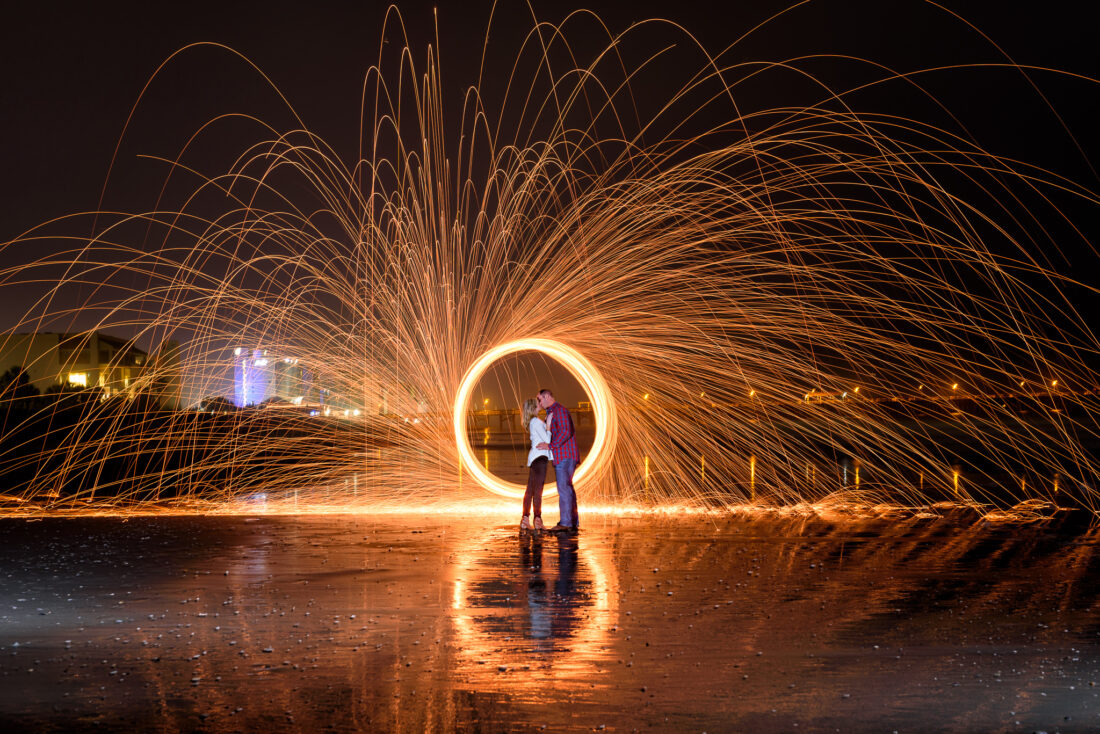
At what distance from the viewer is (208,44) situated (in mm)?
14352

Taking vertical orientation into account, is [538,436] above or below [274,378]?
below

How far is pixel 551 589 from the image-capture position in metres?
9.16

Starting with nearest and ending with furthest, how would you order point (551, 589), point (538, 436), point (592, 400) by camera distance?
point (551, 589) < point (538, 436) < point (592, 400)

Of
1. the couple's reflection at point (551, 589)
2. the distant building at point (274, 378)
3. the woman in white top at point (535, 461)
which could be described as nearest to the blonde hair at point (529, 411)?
the woman in white top at point (535, 461)

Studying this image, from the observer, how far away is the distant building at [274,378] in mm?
17680

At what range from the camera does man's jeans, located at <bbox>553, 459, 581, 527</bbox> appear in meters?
13.4

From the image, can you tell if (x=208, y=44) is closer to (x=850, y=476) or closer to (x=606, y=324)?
(x=606, y=324)

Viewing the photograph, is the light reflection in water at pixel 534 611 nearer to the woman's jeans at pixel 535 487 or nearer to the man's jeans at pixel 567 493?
the woman's jeans at pixel 535 487

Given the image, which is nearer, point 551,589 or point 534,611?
point 534,611

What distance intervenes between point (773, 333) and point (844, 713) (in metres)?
10.3

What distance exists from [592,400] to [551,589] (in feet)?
25.8

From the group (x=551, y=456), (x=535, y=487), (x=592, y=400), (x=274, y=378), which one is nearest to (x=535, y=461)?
(x=551, y=456)

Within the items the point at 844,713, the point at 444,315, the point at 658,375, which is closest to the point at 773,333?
the point at 658,375

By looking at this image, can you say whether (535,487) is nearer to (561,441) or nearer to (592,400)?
(561,441)
